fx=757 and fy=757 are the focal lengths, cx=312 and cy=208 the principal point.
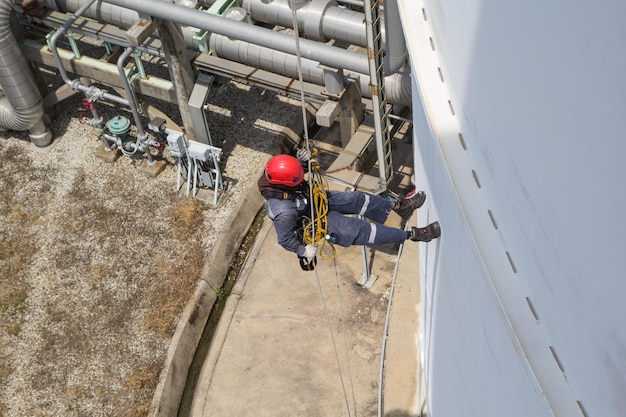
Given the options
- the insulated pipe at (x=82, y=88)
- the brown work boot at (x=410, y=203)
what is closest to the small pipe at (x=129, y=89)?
the insulated pipe at (x=82, y=88)

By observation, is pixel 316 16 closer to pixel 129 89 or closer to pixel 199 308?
pixel 129 89

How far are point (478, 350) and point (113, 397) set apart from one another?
20.3 ft

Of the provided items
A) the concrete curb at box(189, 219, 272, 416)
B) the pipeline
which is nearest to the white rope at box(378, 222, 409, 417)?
the concrete curb at box(189, 219, 272, 416)

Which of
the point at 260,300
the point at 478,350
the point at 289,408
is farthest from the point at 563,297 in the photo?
the point at 260,300

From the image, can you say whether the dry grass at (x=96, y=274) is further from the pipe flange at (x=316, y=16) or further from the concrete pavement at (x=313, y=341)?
the pipe flange at (x=316, y=16)

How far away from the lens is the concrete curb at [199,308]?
31.6 ft

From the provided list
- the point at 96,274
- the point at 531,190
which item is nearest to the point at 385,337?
the point at 96,274

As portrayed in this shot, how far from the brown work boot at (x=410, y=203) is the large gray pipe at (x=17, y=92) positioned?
23.5ft

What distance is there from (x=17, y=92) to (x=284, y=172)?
22.0ft

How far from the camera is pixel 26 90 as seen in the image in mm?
11984

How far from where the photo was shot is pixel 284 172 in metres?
7.07

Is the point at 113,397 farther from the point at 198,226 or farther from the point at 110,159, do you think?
the point at 110,159

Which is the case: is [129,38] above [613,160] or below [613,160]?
below

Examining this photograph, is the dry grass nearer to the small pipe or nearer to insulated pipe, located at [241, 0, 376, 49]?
the small pipe
